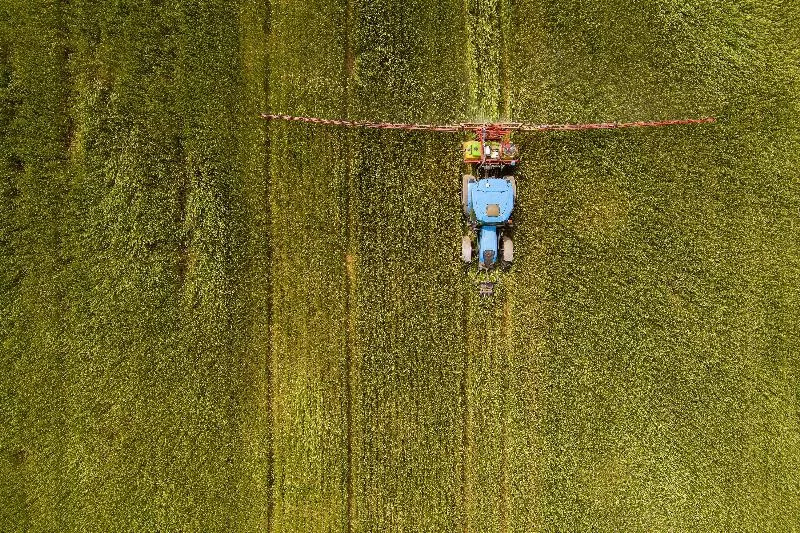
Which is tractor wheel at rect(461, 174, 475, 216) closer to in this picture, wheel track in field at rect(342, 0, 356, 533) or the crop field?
the crop field

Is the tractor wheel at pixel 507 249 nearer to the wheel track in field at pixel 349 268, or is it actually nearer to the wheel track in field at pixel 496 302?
the wheel track in field at pixel 496 302

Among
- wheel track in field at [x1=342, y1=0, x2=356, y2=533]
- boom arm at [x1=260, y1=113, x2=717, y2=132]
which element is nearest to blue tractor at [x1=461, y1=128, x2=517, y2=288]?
boom arm at [x1=260, y1=113, x2=717, y2=132]

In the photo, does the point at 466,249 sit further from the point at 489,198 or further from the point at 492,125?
the point at 492,125

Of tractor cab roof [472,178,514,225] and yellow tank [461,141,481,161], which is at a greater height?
yellow tank [461,141,481,161]

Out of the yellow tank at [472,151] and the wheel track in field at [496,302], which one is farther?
the wheel track in field at [496,302]

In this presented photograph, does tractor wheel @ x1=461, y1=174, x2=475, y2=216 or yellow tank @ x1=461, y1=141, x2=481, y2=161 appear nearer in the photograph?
yellow tank @ x1=461, y1=141, x2=481, y2=161

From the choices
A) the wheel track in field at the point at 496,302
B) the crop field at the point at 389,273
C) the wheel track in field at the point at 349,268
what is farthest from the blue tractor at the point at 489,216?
the wheel track in field at the point at 349,268
